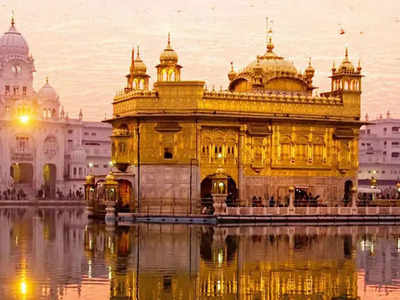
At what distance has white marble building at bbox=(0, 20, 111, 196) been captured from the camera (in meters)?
82.4

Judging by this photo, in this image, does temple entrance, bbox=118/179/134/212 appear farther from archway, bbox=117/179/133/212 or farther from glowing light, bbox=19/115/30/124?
glowing light, bbox=19/115/30/124

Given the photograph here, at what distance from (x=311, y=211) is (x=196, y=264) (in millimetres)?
24104

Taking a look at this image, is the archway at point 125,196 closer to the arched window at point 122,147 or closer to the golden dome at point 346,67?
the arched window at point 122,147

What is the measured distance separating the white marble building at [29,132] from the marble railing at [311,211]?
127ft

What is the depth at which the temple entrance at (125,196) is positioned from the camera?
49525 mm

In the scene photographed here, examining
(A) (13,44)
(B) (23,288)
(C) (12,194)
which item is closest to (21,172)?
(C) (12,194)

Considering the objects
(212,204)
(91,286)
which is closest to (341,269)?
(91,286)

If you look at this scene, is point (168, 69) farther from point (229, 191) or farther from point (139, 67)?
point (229, 191)

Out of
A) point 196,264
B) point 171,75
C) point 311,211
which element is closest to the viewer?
point 196,264

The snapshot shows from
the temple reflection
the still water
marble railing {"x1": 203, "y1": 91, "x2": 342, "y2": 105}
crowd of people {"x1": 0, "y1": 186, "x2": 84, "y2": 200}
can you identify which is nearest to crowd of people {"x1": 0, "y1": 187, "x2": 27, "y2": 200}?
crowd of people {"x1": 0, "y1": 186, "x2": 84, "y2": 200}

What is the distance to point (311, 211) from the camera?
47.6 metres

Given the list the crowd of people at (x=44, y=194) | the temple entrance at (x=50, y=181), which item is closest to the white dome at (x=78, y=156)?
the temple entrance at (x=50, y=181)

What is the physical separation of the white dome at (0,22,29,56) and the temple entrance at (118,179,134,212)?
4060cm

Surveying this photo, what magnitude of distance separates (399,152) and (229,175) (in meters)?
57.7
